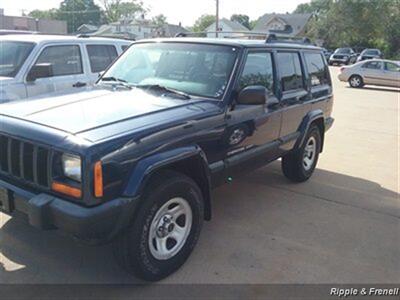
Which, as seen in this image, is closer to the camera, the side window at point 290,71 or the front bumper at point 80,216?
the front bumper at point 80,216

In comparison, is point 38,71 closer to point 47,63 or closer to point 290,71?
point 47,63

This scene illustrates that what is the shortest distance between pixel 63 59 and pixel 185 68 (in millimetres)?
3703

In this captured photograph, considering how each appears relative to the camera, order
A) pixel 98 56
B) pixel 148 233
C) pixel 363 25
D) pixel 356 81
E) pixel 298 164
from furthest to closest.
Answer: pixel 363 25, pixel 356 81, pixel 98 56, pixel 298 164, pixel 148 233

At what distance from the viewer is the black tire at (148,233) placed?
2986 mm

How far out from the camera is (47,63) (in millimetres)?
6699

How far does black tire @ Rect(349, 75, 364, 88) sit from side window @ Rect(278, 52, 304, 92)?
17228mm

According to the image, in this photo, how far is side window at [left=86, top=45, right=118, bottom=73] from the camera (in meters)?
7.39

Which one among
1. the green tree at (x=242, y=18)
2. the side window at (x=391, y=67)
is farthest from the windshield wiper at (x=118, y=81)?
the green tree at (x=242, y=18)

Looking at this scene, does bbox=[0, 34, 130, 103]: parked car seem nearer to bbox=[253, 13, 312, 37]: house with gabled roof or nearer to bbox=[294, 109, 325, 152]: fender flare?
bbox=[294, 109, 325, 152]: fender flare

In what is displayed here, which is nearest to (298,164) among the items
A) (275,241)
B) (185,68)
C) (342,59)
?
(275,241)

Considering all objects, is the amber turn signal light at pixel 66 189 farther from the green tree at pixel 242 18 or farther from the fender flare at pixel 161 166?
the green tree at pixel 242 18

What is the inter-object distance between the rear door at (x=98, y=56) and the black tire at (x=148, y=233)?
14.8ft

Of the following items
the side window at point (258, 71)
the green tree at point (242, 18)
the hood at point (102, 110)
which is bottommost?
the hood at point (102, 110)

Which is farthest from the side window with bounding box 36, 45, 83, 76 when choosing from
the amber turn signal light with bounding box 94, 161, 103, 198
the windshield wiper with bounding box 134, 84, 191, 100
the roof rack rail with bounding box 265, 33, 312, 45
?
the amber turn signal light with bounding box 94, 161, 103, 198
